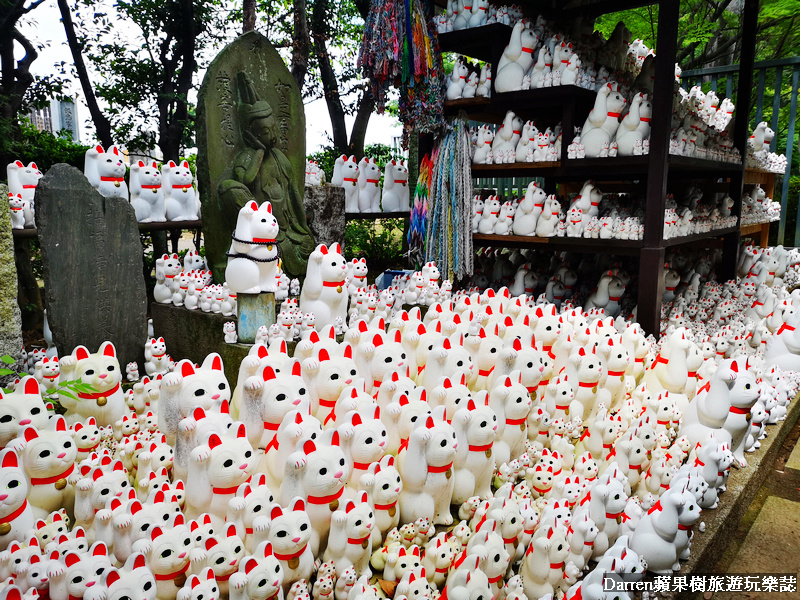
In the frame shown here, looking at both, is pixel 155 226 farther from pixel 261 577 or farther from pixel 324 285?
pixel 261 577

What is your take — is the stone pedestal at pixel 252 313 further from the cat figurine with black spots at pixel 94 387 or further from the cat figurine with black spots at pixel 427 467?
the cat figurine with black spots at pixel 427 467

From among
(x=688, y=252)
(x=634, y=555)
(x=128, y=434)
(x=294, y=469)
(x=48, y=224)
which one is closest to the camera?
(x=634, y=555)

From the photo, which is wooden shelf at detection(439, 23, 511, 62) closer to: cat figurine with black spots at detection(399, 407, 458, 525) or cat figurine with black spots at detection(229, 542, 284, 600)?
cat figurine with black spots at detection(399, 407, 458, 525)

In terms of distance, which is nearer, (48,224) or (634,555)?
(634,555)

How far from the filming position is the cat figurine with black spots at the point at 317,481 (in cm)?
208

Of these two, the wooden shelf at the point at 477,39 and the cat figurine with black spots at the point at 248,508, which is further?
the wooden shelf at the point at 477,39

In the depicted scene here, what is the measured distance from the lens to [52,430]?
2426 mm

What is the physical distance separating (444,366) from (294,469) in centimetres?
122

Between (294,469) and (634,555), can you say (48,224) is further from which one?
(634,555)

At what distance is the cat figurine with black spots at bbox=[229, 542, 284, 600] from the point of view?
5.85 ft

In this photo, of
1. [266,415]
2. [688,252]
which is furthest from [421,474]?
[688,252]

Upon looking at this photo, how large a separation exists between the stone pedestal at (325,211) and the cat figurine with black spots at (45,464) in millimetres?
3971

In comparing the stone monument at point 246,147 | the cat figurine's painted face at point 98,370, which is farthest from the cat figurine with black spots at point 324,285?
the cat figurine's painted face at point 98,370

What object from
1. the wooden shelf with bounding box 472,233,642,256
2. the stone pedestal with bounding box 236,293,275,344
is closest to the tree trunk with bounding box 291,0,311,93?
the wooden shelf with bounding box 472,233,642,256
